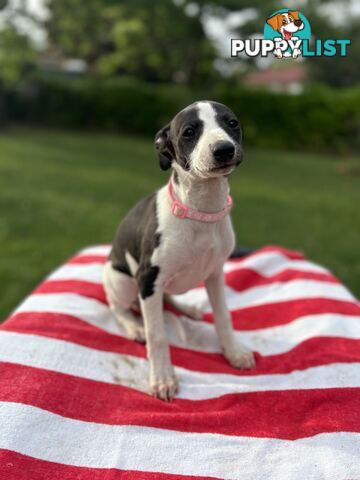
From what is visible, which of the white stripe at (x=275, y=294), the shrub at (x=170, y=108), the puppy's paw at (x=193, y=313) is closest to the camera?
the puppy's paw at (x=193, y=313)

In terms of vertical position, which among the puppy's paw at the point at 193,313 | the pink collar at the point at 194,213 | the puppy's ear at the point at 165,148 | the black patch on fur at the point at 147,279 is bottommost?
the puppy's paw at the point at 193,313

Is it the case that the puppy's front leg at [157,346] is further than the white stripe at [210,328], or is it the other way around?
the white stripe at [210,328]

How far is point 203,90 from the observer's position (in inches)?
757

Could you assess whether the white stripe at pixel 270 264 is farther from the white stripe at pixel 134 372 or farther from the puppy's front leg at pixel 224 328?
the white stripe at pixel 134 372

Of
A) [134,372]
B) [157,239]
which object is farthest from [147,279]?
[134,372]

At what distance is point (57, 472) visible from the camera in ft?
5.55

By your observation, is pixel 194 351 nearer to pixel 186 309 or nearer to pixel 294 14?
pixel 186 309

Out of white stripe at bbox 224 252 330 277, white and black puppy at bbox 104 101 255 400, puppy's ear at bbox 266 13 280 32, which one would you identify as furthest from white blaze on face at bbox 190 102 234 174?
white stripe at bbox 224 252 330 277

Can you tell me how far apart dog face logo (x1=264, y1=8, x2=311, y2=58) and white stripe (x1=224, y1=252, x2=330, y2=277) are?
5.30 feet

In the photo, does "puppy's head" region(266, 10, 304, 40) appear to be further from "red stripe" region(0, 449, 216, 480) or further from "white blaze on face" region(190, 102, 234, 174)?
"red stripe" region(0, 449, 216, 480)

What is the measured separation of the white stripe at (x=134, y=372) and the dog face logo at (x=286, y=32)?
189 cm

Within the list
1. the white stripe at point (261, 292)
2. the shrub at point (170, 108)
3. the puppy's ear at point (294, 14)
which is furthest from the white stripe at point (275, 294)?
the shrub at point (170, 108)

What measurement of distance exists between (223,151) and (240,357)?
4.13 ft

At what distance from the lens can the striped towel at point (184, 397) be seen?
174 centimetres
